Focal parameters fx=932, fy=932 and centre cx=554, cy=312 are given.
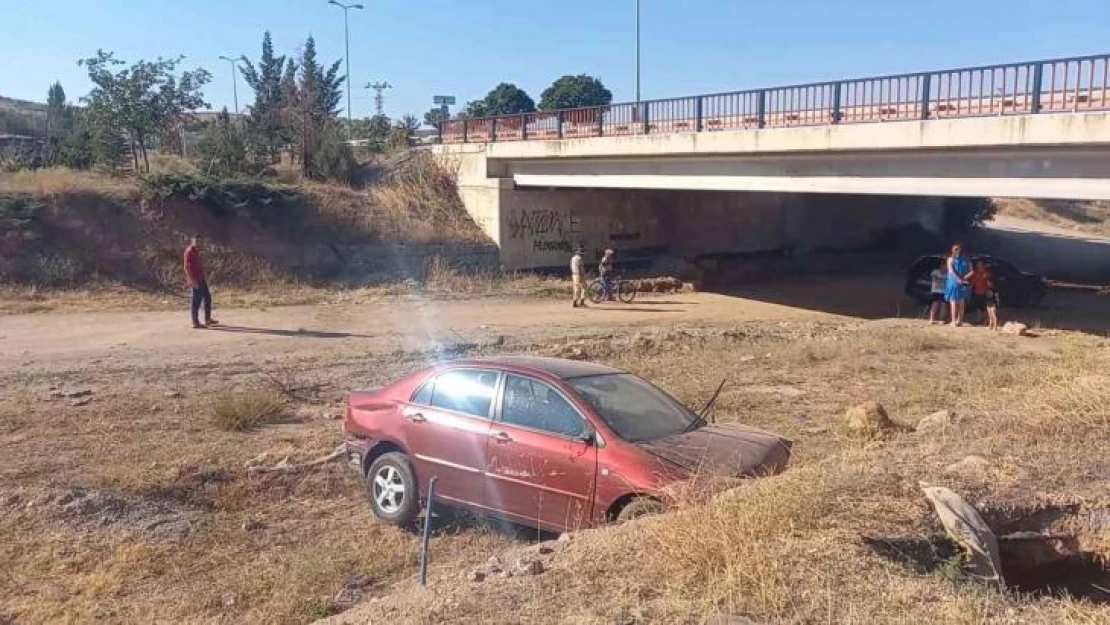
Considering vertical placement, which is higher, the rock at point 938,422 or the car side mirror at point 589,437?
the car side mirror at point 589,437

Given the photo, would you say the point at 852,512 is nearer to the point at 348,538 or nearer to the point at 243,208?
the point at 348,538

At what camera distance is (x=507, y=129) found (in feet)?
96.7

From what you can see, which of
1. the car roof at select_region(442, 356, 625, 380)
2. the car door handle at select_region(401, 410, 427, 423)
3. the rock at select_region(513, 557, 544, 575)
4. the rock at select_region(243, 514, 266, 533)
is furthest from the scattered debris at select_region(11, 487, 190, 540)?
the rock at select_region(513, 557, 544, 575)

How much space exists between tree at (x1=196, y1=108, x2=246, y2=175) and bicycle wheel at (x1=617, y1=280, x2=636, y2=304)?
13.3 meters

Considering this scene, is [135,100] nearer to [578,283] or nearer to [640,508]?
[578,283]

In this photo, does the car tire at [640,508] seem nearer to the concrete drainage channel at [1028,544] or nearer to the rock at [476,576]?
the rock at [476,576]

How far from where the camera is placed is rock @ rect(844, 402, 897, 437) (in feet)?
33.4

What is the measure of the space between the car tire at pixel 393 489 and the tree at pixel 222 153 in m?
24.9

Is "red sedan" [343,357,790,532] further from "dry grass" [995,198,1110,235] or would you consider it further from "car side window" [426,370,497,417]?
"dry grass" [995,198,1110,235]

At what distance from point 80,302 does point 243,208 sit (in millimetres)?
6130

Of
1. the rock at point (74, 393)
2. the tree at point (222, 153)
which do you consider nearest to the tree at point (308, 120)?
the tree at point (222, 153)

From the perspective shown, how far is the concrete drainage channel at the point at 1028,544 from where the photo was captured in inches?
197

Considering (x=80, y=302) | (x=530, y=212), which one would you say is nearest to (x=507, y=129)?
(x=530, y=212)

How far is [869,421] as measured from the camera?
1029cm
